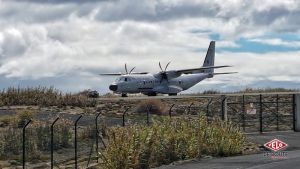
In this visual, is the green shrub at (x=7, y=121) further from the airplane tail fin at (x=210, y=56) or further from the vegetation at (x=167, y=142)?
the airplane tail fin at (x=210, y=56)

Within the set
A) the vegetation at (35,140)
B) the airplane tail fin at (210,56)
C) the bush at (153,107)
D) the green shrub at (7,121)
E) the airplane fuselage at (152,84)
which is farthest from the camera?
the airplane tail fin at (210,56)

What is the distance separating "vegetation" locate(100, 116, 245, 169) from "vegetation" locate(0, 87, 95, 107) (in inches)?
1007

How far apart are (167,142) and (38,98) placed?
31238mm

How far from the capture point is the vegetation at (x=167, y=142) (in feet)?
68.1

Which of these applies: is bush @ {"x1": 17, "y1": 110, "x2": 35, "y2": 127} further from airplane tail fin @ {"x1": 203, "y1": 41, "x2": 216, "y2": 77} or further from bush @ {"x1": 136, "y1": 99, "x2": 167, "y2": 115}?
airplane tail fin @ {"x1": 203, "y1": 41, "x2": 216, "y2": 77}

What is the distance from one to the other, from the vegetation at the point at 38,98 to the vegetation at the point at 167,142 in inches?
1007

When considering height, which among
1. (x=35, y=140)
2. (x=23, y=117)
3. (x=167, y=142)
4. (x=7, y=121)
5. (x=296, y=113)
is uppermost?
(x=296, y=113)

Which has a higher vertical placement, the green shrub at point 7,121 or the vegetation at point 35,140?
the green shrub at point 7,121

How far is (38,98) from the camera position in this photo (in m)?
53.4

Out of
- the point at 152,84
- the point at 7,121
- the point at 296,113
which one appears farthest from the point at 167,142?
the point at 152,84

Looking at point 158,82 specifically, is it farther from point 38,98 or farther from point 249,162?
point 249,162

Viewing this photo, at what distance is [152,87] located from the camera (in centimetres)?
6912

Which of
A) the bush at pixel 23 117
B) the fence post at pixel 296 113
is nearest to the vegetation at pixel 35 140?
the bush at pixel 23 117

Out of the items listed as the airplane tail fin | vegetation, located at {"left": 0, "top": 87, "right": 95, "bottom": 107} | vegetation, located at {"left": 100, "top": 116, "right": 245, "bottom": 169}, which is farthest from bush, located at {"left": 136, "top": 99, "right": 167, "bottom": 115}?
the airplane tail fin
